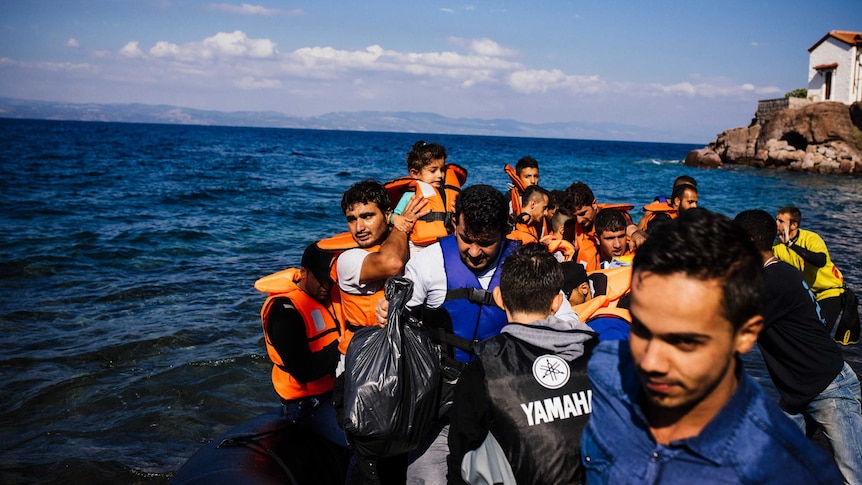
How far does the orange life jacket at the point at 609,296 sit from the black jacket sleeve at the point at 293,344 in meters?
1.72

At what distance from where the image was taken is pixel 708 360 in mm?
1550

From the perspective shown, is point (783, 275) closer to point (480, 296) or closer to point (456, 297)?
point (480, 296)

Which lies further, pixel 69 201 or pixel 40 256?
pixel 69 201

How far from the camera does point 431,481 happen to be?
3312 mm

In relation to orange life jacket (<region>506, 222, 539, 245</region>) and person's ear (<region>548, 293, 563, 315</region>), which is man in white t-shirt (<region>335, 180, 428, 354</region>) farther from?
orange life jacket (<region>506, 222, 539, 245</region>)

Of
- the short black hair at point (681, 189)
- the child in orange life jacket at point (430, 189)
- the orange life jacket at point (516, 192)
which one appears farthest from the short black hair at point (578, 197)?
the child in orange life jacket at point (430, 189)

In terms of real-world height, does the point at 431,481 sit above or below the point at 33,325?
above

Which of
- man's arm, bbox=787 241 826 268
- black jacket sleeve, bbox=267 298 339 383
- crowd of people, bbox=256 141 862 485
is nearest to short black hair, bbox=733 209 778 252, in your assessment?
crowd of people, bbox=256 141 862 485

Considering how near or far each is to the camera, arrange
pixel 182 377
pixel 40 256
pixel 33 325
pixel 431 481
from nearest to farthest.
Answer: pixel 431 481 → pixel 182 377 → pixel 33 325 → pixel 40 256

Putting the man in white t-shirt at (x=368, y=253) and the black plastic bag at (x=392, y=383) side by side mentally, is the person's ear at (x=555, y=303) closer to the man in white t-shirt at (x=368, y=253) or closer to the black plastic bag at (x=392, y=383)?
the black plastic bag at (x=392, y=383)

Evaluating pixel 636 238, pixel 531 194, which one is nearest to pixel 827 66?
pixel 531 194

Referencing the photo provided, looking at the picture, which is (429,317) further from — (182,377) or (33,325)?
(33,325)

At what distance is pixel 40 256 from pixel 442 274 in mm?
12650

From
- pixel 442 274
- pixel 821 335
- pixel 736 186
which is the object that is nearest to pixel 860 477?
pixel 821 335
